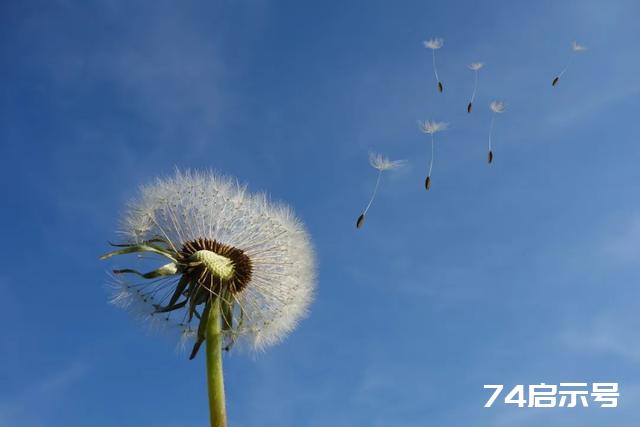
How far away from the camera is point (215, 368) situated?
13.0 meters

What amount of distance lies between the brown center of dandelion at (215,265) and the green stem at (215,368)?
0.39m

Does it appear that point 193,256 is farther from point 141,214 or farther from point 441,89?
point 441,89

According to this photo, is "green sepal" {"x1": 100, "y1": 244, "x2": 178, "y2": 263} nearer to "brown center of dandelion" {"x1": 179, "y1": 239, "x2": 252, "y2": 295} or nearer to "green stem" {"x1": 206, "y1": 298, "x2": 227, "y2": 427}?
"brown center of dandelion" {"x1": 179, "y1": 239, "x2": 252, "y2": 295}

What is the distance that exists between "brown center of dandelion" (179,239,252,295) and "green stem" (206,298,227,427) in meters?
0.39

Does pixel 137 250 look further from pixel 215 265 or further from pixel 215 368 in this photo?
pixel 215 368

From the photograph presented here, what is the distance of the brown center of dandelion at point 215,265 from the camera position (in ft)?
46.6

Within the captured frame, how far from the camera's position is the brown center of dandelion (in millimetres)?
14211

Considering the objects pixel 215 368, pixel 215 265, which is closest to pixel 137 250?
pixel 215 265

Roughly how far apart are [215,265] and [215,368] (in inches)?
78.3

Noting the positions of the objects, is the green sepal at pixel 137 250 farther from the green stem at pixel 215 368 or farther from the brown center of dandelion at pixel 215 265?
the green stem at pixel 215 368

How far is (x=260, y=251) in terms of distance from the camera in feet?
50.5

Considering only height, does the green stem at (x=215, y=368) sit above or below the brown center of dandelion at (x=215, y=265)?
below

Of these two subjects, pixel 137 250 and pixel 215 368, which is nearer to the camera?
pixel 215 368

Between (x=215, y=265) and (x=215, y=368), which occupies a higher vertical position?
(x=215, y=265)
